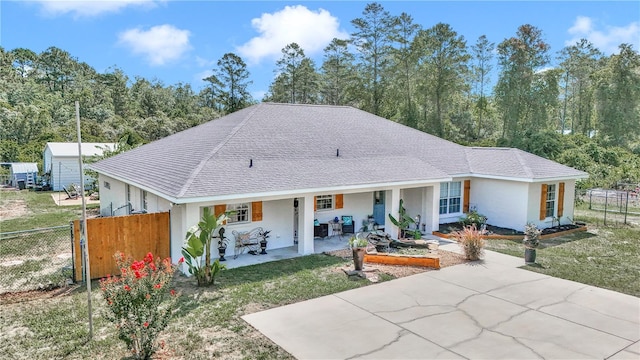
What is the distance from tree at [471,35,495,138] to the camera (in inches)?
1838

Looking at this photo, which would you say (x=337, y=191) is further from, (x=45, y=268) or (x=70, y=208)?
(x=70, y=208)

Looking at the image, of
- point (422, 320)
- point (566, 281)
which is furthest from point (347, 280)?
point (566, 281)

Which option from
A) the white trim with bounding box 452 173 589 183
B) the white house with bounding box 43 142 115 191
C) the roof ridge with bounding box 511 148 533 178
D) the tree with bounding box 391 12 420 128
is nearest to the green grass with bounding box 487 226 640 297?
the white trim with bounding box 452 173 589 183

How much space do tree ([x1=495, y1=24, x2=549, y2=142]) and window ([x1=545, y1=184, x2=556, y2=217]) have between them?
2348cm

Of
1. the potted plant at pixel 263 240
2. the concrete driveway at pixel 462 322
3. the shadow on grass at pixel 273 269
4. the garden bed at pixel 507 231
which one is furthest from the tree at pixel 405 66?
the concrete driveway at pixel 462 322

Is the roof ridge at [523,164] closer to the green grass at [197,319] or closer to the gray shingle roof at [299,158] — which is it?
the gray shingle roof at [299,158]

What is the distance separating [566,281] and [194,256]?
10010 millimetres

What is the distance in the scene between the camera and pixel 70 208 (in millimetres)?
22859

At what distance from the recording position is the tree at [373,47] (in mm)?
43062

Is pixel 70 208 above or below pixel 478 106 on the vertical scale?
below

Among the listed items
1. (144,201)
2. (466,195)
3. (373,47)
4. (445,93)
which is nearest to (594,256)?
(466,195)

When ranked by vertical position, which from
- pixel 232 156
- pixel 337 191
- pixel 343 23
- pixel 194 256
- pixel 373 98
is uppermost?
pixel 343 23

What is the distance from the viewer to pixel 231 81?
202 ft

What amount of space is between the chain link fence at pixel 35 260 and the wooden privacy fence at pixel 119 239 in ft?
2.34
